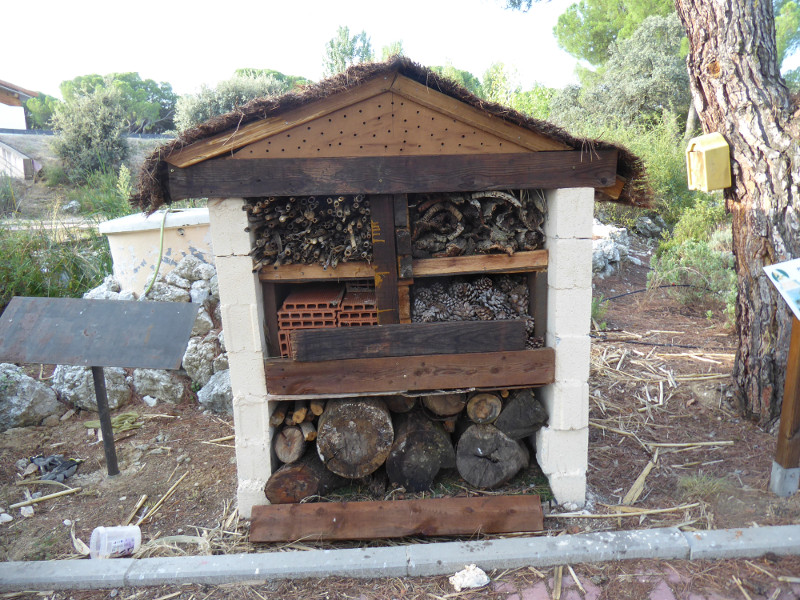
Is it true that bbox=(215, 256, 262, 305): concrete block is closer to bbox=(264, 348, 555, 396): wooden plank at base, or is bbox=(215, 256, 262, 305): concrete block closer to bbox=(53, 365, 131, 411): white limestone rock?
bbox=(264, 348, 555, 396): wooden plank at base

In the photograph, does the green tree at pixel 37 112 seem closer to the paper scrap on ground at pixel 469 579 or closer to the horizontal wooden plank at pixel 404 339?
the horizontal wooden plank at pixel 404 339

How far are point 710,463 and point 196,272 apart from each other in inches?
215

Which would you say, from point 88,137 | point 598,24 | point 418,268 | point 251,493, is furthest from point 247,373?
point 598,24

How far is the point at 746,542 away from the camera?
3.00 metres

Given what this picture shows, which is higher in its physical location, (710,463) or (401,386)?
(401,386)

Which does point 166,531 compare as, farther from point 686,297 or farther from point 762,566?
point 686,297

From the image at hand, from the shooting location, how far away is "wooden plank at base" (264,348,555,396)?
3400 mm

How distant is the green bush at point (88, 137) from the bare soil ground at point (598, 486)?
12.9 m

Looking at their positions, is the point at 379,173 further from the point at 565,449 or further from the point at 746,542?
the point at 746,542

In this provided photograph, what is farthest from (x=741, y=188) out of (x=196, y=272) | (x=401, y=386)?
(x=196, y=272)

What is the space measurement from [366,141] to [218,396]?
3.38 metres

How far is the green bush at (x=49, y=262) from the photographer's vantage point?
6.87 meters

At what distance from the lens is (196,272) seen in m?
6.33

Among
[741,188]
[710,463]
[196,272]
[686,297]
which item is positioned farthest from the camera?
[686,297]
